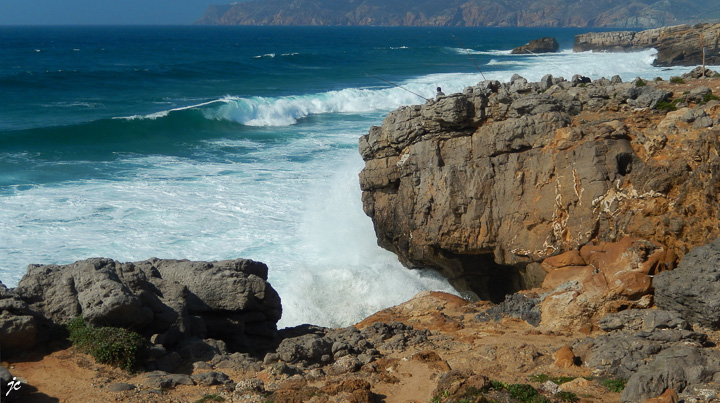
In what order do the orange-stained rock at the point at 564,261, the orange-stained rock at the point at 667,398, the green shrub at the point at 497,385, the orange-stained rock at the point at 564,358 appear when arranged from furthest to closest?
the orange-stained rock at the point at 564,261 < the orange-stained rock at the point at 564,358 < the green shrub at the point at 497,385 < the orange-stained rock at the point at 667,398

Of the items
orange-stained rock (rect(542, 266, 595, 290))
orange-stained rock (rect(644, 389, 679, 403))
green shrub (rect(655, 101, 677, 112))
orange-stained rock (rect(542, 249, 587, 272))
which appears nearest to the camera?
orange-stained rock (rect(644, 389, 679, 403))

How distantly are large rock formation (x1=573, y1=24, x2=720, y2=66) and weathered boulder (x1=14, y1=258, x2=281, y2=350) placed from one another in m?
39.1

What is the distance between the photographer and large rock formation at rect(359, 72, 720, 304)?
11.9 metres

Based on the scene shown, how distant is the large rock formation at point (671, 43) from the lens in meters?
48.7

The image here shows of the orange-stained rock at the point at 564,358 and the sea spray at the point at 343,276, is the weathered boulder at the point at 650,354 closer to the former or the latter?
the orange-stained rock at the point at 564,358

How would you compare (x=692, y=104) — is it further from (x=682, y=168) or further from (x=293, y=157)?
(x=293, y=157)

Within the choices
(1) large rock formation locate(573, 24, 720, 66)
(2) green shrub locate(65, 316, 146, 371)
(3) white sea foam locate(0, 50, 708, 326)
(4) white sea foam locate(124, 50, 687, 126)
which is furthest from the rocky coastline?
(1) large rock formation locate(573, 24, 720, 66)

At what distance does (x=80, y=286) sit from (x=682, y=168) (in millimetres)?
10020

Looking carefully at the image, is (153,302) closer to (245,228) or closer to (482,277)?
(482,277)

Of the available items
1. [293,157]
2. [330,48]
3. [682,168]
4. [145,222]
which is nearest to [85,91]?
[293,157]

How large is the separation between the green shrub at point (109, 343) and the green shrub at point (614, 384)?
6122mm

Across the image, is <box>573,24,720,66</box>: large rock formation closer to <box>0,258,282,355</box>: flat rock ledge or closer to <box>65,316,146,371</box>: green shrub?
<box>0,258,282,355</box>: flat rock ledge

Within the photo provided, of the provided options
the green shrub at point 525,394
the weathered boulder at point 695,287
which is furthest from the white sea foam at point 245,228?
the green shrub at point 525,394

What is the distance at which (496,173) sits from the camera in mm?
13891
